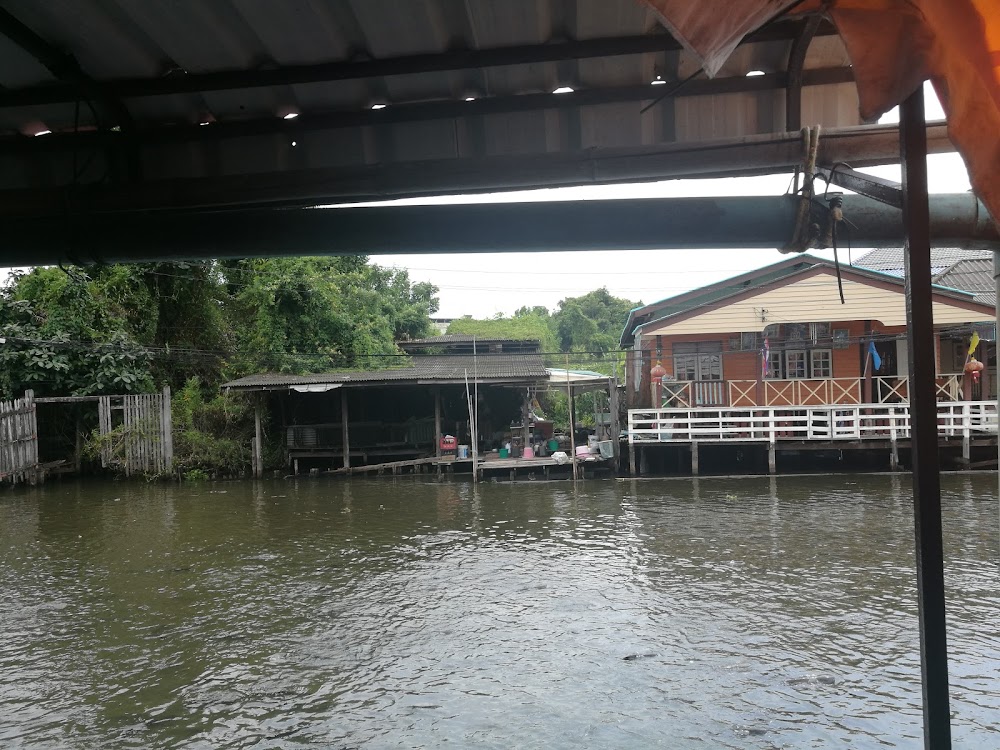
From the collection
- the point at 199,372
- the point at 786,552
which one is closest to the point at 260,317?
the point at 199,372

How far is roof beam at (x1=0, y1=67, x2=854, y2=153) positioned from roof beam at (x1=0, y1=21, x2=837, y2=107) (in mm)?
251

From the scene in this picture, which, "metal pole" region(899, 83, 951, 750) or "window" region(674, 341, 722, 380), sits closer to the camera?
"metal pole" region(899, 83, 951, 750)

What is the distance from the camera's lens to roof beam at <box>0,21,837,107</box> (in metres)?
2.71

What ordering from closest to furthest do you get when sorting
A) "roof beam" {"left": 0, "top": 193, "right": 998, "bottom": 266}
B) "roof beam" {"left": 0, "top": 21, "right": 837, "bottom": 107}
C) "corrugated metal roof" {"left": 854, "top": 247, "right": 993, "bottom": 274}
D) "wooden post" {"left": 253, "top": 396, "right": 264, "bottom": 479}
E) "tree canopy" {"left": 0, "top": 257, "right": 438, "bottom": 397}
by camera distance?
"roof beam" {"left": 0, "top": 193, "right": 998, "bottom": 266}
"roof beam" {"left": 0, "top": 21, "right": 837, "bottom": 107}
"tree canopy" {"left": 0, "top": 257, "right": 438, "bottom": 397}
"wooden post" {"left": 253, "top": 396, "right": 264, "bottom": 479}
"corrugated metal roof" {"left": 854, "top": 247, "right": 993, "bottom": 274}

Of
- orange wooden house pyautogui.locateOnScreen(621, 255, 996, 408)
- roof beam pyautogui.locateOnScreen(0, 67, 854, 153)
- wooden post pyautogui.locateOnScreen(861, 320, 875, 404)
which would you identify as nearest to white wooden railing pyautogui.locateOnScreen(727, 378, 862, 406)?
orange wooden house pyautogui.locateOnScreen(621, 255, 996, 408)

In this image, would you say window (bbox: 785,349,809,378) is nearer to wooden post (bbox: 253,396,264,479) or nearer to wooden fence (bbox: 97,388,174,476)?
wooden post (bbox: 253,396,264,479)

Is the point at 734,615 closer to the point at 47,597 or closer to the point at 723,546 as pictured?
the point at 723,546

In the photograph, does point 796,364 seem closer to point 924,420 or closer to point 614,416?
point 614,416

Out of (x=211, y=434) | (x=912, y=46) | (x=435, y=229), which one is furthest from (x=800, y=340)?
(x=912, y=46)

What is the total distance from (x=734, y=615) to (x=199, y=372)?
19.8 m

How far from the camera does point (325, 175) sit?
2.83 metres

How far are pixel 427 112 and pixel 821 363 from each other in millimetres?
16941

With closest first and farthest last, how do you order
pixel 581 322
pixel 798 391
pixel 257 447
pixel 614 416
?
pixel 614 416, pixel 798 391, pixel 257 447, pixel 581 322

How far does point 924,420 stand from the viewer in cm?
178
